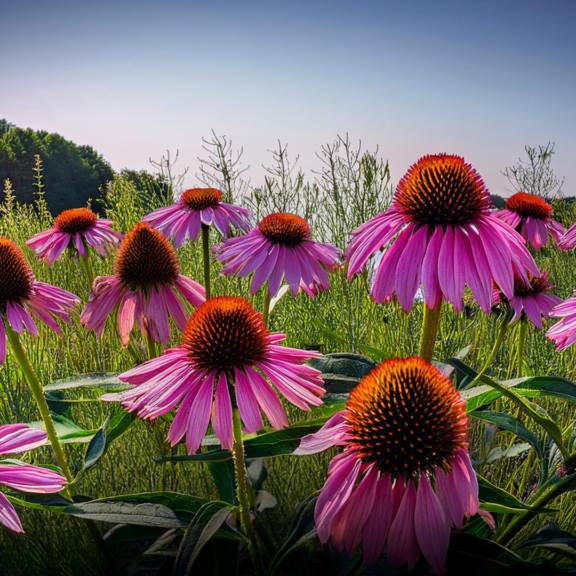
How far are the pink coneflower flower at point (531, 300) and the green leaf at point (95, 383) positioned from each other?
1.31 metres

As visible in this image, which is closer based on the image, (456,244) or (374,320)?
(456,244)

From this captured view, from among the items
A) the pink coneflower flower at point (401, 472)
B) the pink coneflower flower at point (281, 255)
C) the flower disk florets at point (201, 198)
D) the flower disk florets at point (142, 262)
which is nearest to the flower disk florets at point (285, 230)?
the pink coneflower flower at point (281, 255)

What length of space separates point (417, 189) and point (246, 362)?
21.3 inches

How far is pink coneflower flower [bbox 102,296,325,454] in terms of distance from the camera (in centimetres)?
98

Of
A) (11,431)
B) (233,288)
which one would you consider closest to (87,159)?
(233,288)

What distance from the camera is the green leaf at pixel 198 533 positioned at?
884 mm

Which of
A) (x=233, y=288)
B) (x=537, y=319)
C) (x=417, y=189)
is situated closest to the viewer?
(x=417, y=189)

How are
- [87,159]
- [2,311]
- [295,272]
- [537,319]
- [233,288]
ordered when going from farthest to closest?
[87,159] → [233,288] → [537,319] → [295,272] → [2,311]

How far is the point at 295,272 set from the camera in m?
1.78

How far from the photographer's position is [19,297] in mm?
1363

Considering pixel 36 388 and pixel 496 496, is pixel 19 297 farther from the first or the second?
pixel 496 496

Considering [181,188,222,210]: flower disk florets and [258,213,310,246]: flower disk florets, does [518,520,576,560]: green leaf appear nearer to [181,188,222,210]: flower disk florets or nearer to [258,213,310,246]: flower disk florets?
[258,213,310,246]: flower disk florets

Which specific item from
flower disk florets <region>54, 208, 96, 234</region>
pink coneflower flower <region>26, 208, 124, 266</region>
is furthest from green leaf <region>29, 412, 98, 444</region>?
flower disk florets <region>54, 208, 96, 234</region>

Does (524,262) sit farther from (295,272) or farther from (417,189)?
(295,272)
